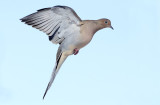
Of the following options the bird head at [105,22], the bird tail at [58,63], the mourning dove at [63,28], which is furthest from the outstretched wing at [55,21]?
the bird head at [105,22]

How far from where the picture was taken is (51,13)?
3.96 metres

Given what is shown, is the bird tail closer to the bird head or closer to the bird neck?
the bird neck

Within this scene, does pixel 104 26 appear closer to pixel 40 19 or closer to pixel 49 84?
pixel 40 19

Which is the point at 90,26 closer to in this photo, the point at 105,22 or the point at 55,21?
the point at 105,22

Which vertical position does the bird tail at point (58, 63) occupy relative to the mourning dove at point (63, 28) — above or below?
below

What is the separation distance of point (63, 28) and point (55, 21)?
0.60ft

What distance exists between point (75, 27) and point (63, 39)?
11.6 inches

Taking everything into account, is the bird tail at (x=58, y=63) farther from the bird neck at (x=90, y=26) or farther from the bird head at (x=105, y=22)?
the bird head at (x=105, y=22)

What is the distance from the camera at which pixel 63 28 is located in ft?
13.1

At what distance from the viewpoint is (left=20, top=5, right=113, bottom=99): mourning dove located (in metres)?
3.89

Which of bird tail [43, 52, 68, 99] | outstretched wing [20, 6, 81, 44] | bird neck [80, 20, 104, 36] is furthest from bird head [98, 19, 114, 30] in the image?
bird tail [43, 52, 68, 99]

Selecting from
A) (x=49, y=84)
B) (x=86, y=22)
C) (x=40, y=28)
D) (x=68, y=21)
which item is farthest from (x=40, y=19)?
(x=49, y=84)

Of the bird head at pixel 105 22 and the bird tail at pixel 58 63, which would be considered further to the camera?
the bird head at pixel 105 22

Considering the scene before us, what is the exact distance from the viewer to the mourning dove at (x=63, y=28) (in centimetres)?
389
